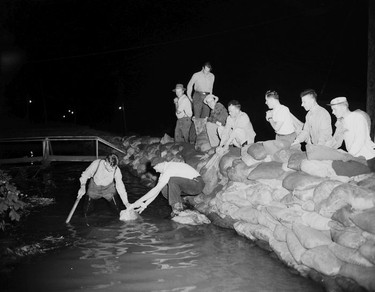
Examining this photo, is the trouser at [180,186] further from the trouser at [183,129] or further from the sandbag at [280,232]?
the trouser at [183,129]

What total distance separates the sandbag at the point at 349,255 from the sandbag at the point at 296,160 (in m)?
1.54

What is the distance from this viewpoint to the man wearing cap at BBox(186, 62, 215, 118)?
955 centimetres

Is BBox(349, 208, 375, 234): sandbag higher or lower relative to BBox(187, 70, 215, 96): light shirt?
lower

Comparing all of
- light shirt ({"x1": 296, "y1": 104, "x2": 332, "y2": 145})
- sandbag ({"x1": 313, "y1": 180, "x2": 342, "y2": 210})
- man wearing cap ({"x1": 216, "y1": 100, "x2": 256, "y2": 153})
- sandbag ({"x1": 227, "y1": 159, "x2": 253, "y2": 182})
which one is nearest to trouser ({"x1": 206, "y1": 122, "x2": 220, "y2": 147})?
man wearing cap ({"x1": 216, "y1": 100, "x2": 256, "y2": 153})

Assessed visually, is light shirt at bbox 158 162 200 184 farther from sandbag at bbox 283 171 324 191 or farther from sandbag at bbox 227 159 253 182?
sandbag at bbox 283 171 324 191

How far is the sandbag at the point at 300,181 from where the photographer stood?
545cm

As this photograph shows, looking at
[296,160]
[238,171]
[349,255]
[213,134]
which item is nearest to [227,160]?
[238,171]

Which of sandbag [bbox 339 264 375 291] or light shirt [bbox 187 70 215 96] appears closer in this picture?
sandbag [bbox 339 264 375 291]

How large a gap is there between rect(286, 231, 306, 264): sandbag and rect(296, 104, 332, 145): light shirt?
1.65 metres

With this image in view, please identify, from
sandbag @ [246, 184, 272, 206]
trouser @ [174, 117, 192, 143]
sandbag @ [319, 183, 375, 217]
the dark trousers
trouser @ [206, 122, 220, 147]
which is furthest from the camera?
trouser @ [174, 117, 192, 143]

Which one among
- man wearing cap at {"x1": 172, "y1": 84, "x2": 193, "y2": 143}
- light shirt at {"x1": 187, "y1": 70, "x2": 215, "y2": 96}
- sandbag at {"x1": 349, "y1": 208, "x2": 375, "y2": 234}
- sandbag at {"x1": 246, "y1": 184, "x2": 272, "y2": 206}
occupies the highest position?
light shirt at {"x1": 187, "y1": 70, "x2": 215, "y2": 96}

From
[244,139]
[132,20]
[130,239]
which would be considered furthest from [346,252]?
[132,20]

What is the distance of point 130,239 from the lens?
20.9 feet

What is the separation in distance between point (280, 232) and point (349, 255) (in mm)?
1312
